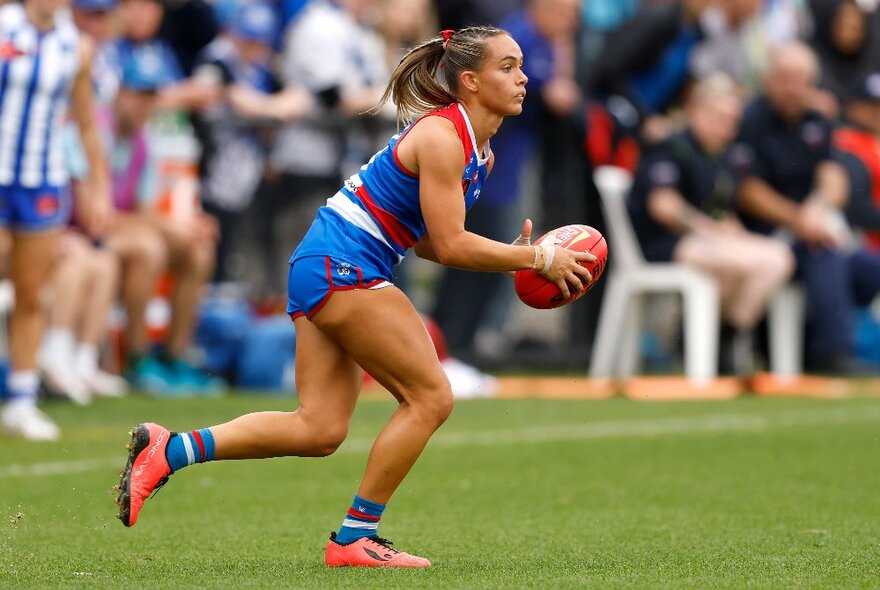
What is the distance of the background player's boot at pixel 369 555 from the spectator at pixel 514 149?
26.1ft

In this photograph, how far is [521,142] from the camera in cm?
1373

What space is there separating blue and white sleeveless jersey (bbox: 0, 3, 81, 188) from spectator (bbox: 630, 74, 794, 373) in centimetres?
517

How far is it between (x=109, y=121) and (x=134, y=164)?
359 millimetres

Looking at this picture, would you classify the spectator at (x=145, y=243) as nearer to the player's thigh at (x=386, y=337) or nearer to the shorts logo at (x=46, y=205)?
the shorts logo at (x=46, y=205)

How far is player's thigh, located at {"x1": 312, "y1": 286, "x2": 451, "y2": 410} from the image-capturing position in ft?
17.6

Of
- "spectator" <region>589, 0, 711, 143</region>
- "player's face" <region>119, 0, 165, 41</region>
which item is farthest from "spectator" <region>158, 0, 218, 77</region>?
"spectator" <region>589, 0, 711, 143</region>

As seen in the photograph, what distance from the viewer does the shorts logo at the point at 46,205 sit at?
9.40 meters

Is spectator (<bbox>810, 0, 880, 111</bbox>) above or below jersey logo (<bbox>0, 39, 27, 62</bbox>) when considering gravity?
above

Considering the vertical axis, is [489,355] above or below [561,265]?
below

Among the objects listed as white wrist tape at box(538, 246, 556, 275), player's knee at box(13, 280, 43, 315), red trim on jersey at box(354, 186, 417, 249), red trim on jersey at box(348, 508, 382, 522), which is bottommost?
red trim on jersey at box(348, 508, 382, 522)

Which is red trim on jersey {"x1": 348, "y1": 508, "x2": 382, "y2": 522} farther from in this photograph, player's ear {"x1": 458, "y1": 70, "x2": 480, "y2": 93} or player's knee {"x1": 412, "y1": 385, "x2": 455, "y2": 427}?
player's ear {"x1": 458, "y1": 70, "x2": 480, "y2": 93}

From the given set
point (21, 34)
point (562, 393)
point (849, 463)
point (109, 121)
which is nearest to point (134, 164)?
point (109, 121)

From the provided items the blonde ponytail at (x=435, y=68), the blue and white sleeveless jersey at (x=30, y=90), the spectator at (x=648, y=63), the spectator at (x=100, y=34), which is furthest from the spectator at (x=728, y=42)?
the blonde ponytail at (x=435, y=68)

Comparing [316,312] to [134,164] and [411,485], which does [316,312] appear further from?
[134,164]
